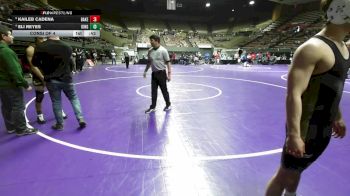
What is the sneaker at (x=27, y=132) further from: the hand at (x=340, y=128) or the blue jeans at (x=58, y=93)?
the hand at (x=340, y=128)

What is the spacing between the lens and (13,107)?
16.0ft

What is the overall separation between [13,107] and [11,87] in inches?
14.9

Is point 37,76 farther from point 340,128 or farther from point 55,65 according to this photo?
point 340,128

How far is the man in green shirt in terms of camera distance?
4617mm

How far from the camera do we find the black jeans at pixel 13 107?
190 inches

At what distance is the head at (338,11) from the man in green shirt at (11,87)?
15.6 feet

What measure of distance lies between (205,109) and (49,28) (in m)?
4.77

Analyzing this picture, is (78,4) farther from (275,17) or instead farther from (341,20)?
(341,20)

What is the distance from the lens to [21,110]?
4.97 meters
